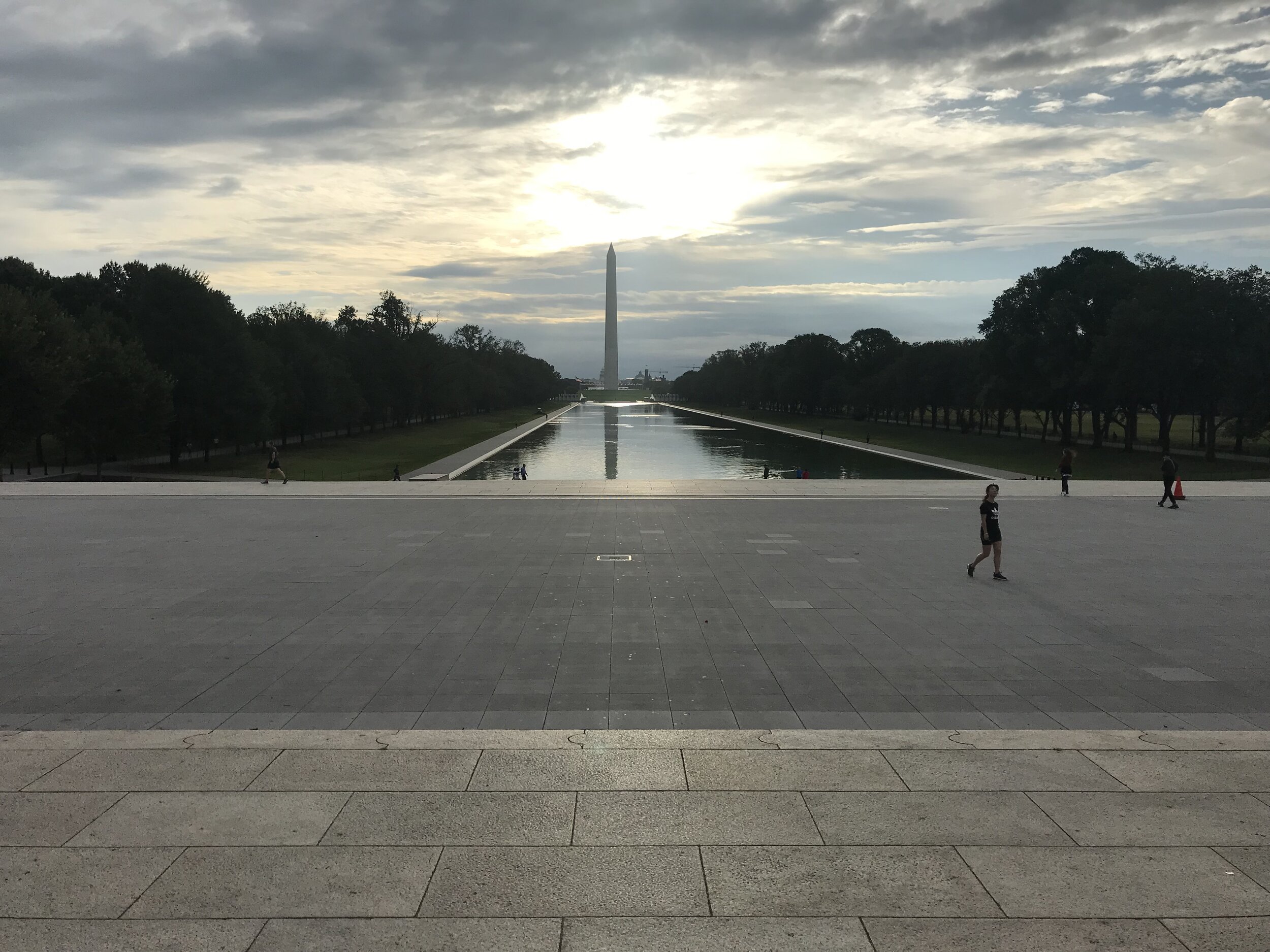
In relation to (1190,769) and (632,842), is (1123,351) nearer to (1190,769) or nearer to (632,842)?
(1190,769)

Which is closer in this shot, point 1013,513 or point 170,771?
point 170,771

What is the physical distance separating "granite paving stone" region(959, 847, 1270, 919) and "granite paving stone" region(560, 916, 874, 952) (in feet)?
3.56

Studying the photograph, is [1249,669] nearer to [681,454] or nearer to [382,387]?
[681,454]

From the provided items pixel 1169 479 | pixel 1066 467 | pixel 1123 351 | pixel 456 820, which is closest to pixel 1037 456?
pixel 1123 351

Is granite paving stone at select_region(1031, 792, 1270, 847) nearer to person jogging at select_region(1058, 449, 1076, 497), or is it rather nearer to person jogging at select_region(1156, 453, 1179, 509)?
person jogging at select_region(1156, 453, 1179, 509)

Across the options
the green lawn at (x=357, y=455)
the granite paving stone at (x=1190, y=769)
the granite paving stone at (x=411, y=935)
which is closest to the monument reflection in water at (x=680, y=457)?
the green lawn at (x=357, y=455)

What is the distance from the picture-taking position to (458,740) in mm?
7805

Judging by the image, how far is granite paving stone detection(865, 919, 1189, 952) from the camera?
468 centimetres

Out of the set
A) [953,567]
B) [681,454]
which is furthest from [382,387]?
[953,567]

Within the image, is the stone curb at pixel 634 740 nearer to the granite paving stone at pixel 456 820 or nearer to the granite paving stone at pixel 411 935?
the granite paving stone at pixel 456 820

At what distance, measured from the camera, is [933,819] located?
6.16m

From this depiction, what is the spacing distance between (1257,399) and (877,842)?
56.2 metres

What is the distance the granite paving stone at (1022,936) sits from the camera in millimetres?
4680

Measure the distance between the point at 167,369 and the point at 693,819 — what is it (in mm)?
60029
